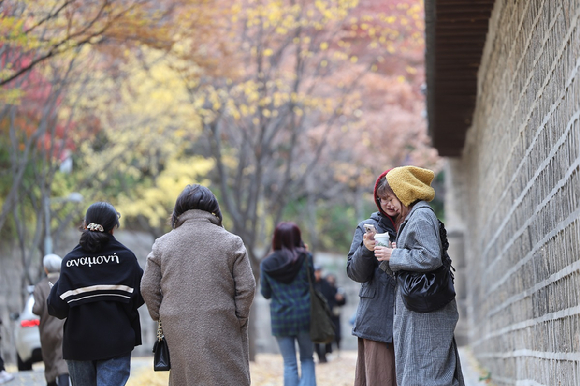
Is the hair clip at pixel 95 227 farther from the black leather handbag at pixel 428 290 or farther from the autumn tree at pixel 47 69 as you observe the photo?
the autumn tree at pixel 47 69

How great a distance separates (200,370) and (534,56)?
9.45 feet

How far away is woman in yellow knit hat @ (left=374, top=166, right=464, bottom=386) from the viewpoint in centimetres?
426

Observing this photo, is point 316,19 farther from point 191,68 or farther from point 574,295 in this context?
point 574,295

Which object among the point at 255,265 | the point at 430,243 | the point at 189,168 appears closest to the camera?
the point at 430,243

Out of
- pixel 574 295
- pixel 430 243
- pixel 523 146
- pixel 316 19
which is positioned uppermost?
pixel 316 19

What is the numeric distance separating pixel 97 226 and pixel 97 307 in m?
0.56

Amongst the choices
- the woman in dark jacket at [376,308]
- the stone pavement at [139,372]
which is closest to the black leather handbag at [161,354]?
the woman in dark jacket at [376,308]

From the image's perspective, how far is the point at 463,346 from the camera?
17109 mm

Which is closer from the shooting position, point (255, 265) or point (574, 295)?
point (574, 295)

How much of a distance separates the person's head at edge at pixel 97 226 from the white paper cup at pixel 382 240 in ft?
6.68

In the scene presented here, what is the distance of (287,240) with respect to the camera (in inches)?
304

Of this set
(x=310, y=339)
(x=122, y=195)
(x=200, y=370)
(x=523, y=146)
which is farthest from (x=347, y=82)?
(x=200, y=370)

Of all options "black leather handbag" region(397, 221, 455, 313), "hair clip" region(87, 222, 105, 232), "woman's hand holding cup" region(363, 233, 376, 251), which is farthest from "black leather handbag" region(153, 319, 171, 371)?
"black leather handbag" region(397, 221, 455, 313)

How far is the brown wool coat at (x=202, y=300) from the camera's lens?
4887 mm
